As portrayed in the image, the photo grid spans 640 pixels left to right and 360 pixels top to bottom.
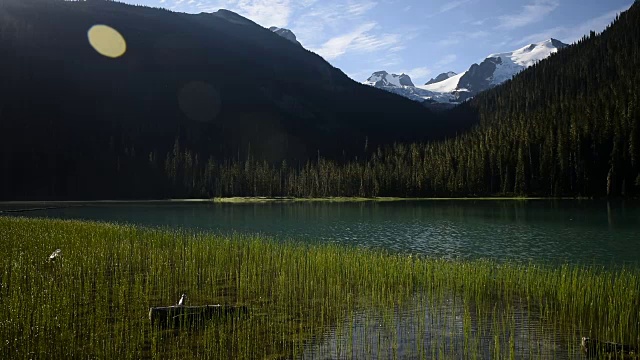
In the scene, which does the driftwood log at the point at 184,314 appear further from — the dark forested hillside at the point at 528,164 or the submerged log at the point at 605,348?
the dark forested hillside at the point at 528,164

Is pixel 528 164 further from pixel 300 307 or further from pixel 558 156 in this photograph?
pixel 300 307

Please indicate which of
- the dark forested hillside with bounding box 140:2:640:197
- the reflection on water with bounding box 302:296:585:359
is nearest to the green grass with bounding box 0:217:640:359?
the reflection on water with bounding box 302:296:585:359

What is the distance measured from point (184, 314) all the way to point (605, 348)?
13006mm

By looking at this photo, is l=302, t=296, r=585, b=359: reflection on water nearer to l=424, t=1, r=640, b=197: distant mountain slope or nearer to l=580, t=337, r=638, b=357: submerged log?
l=580, t=337, r=638, b=357: submerged log

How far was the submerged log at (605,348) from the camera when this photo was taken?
1246 centimetres

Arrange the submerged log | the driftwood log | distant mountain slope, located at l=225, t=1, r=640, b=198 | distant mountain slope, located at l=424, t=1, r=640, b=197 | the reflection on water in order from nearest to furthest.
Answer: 1. the submerged log
2. the reflection on water
3. the driftwood log
4. distant mountain slope, located at l=424, t=1, r=640, b=197
5. distant mountain slope, located at l=225, t=1, r=640, b=198

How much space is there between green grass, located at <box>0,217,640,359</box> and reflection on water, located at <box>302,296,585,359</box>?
0.06m

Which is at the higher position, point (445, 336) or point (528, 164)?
point (528, 164)

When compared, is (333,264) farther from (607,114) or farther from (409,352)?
(607,114)

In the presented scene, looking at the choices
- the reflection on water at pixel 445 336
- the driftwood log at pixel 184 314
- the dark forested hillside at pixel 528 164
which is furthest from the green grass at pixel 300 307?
the dark forested hillside at pixel 528 164

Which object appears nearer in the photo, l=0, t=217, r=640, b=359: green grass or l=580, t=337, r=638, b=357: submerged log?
l=580, t=337, r=638, b=357: submerged log

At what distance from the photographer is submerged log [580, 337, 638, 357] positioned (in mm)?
12461

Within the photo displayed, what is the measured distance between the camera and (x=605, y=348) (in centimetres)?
1255

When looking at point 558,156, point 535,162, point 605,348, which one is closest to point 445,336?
point 605,348
